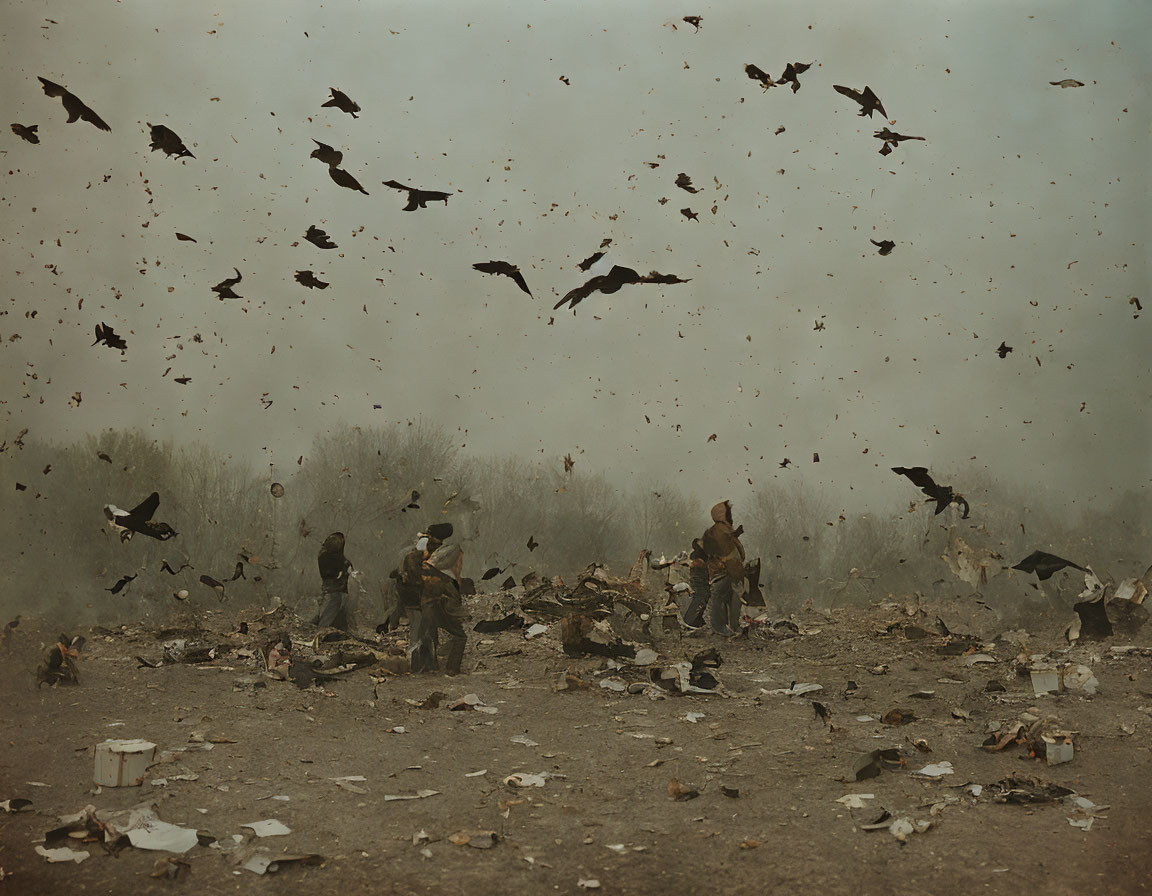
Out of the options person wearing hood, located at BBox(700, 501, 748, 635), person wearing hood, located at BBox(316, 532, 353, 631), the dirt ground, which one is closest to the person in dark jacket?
person wearing hood, located at BBox(700, 501, 748, 635)

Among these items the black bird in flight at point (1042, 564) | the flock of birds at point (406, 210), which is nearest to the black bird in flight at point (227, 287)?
the flock of birds at point (406, 210)

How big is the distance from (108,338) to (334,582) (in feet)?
9.71

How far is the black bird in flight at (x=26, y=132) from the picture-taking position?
19.5ft

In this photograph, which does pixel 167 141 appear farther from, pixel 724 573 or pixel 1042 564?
pixel 1042 564

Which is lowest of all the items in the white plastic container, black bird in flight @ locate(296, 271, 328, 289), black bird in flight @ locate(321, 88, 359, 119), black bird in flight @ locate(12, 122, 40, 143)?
the white plastic container

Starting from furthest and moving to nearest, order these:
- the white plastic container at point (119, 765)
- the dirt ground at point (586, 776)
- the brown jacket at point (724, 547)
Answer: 1. the brown jacket at point (724, 547)
2. the white plastic container at point (119, 765)
3. the dirt ground at point (586, 776)

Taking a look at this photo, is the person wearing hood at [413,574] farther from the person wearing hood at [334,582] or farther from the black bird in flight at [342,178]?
the black bird in flight at [342,178]

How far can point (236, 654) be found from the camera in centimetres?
687

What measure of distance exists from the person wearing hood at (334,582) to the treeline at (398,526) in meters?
1.24

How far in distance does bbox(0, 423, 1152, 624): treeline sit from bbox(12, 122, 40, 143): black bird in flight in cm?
305

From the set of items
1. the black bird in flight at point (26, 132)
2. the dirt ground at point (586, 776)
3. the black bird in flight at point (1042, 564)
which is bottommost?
the dirt ground at point (586, 776)

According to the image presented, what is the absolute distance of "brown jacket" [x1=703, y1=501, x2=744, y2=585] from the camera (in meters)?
7.85

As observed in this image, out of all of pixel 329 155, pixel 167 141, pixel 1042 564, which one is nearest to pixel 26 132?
pixel 167 141

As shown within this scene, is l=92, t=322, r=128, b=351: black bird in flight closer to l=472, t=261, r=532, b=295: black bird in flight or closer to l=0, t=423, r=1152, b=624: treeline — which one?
l=0, t=423, r=1152, b=624: treeline
